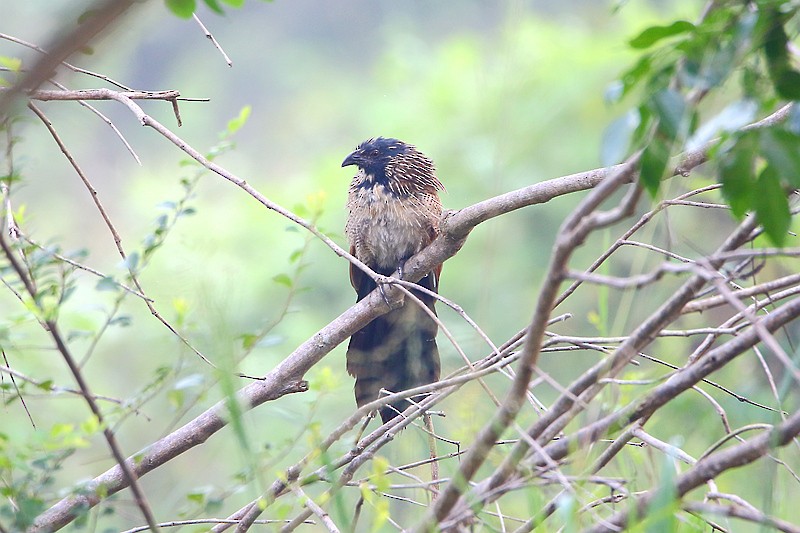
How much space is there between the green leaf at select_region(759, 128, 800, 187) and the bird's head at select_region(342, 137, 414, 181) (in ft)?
7.49

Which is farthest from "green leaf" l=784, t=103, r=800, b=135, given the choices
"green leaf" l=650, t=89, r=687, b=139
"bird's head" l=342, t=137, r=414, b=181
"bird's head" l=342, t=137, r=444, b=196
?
"bird's head" l=342, t=137, r=414, b=181

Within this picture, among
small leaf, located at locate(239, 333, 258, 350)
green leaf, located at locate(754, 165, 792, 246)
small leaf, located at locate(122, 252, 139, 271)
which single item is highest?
small leaf, located at locate(122, 252, 139, 271)

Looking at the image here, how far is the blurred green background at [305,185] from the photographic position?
1390 mm

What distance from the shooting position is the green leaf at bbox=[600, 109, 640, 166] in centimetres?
78

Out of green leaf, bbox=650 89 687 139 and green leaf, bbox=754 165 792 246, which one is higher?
green leaf, bbox=650 89 687 139

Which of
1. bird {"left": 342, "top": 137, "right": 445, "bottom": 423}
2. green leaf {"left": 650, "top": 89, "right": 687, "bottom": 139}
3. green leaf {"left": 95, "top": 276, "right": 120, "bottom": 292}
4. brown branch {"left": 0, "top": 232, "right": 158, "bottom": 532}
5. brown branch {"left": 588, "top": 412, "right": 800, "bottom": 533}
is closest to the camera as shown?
green leaf {"left": 650, "top": 89, "right": 687, "bottom": 139}

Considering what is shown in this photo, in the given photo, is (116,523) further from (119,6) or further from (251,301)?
(119,6)

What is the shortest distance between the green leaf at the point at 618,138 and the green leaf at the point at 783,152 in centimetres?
14

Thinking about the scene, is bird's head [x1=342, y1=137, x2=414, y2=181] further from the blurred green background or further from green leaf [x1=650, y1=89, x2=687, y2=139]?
green leaf [x1=650, y1=89, x2=687, y2=139]

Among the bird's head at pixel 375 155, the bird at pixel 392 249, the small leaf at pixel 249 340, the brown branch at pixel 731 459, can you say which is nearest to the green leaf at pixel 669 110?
the brown branch at pixel 731 459

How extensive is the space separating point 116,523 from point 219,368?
4.01 metres

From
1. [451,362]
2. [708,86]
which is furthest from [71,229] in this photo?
[708,86]

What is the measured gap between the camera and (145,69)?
1148cm

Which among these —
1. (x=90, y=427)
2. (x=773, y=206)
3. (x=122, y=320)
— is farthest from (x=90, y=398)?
(x=773, y=206)
